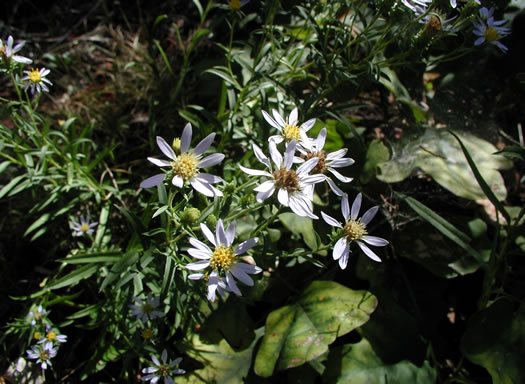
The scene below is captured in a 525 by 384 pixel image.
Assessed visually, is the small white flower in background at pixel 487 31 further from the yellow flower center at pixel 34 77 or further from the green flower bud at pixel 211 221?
the yellow flower center at pixel 34 77

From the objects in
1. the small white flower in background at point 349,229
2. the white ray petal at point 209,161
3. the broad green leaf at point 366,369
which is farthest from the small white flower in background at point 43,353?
the small white flower in background at point 349,229

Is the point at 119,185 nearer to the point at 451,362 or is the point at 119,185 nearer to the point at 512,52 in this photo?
the point at 451,362

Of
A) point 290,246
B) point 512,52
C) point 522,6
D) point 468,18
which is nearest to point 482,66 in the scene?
point 512,52

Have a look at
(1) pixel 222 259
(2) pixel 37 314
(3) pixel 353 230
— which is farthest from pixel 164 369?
(3) pixel 353 230

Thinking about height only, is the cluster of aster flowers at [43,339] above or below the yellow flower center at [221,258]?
below

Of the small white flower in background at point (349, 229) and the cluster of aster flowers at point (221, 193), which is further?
the small white flower in background at point (349, 229)

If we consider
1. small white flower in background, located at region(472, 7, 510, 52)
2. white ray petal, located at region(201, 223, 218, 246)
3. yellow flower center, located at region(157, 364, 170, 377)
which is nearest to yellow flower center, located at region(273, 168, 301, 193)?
white ray petal, located at region(201, 223, 218, 246)

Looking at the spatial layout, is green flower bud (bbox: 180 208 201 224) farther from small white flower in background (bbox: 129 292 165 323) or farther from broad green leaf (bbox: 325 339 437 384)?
broad green leaf (bbox: 325 339 437 384)
